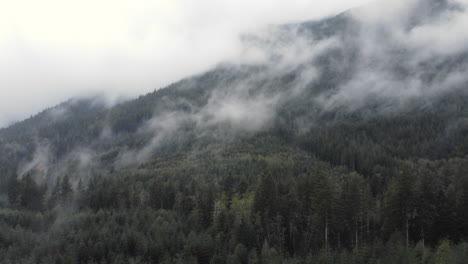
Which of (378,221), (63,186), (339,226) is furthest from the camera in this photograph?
(63,186)

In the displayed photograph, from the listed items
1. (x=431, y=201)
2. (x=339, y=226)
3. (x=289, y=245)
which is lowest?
(x=289, y=245)

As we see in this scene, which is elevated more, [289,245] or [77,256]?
[77,256]

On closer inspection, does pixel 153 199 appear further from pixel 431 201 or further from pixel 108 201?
pixel 431 201

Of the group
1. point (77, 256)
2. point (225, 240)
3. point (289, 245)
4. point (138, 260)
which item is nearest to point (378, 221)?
point (289, 245)

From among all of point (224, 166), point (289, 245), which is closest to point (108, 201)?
point (289, 245)

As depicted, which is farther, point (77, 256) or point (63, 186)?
point (63, 186)

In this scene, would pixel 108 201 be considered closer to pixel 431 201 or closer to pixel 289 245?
pixel 289 245

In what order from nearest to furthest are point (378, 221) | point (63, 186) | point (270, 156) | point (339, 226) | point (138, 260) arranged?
point (138, 260), point (339, 226), point (378, 221), point (63, 186), point (270, 156)

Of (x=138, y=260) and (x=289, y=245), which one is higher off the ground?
(x=138, y=260)

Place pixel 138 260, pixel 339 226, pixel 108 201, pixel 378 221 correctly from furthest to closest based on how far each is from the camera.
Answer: pixel 108 201, pixel 378 221, pixel 339 226, pixel 138 260

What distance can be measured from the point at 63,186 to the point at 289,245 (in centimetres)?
7826

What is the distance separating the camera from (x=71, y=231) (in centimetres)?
7194

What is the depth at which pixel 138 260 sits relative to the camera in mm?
60531

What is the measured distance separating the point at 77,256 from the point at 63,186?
2284 inches
